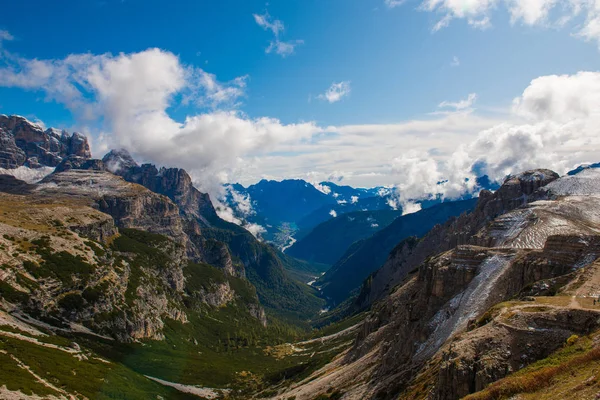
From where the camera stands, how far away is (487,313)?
50594 mm

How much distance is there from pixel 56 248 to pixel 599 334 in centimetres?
21278

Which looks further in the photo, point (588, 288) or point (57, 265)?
point (57, 265)

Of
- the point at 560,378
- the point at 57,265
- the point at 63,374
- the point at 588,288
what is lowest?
the point at 63,374

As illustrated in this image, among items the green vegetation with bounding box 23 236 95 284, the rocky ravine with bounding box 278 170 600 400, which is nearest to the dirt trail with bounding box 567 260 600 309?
the rocky ravine with bounding box 278 170 600 400

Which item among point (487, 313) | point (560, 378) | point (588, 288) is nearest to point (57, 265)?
point (487, 313)

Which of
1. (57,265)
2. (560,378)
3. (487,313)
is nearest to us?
(560,378)

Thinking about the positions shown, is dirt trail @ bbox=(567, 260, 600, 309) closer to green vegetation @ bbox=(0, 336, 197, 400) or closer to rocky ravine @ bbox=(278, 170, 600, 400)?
rocky ravine @ bbox=(278, 170, 600, 400)

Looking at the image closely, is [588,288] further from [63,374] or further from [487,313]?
[63,374]

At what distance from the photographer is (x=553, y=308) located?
41844mm

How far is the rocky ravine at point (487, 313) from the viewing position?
1535 inches

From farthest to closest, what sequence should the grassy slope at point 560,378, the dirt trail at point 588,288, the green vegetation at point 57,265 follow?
the green vegetation at point 57,265 → the dirt trail at point 588,288 → the grassy slope at point 560,378

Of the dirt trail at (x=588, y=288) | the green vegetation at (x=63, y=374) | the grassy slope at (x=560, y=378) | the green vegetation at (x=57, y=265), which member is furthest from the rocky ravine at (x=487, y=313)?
the green vegetation at (x=57, y=265)

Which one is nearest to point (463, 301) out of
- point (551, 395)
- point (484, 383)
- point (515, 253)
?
point (515, 253)

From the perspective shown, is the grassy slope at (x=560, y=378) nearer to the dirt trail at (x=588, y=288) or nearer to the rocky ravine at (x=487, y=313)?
the rocky ravine at (x=487, y=313)
